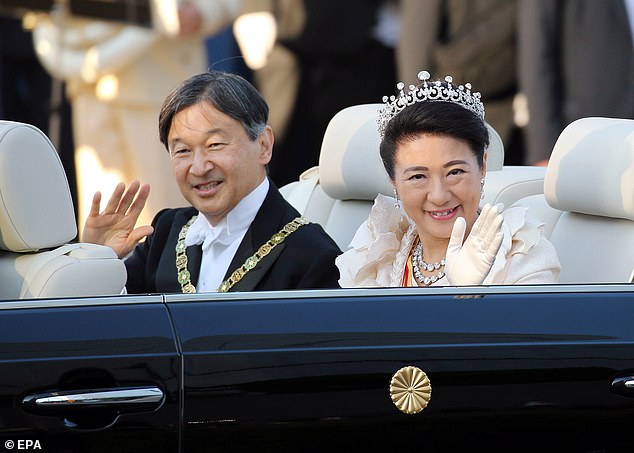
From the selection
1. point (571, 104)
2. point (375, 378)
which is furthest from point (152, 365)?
point (571, 104)

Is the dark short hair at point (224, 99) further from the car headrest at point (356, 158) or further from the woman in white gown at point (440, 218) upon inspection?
the car headrest at point (356, 158)

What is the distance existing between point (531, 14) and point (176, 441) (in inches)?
214

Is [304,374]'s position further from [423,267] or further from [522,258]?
[423,267]

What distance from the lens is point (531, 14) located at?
7.25 meters

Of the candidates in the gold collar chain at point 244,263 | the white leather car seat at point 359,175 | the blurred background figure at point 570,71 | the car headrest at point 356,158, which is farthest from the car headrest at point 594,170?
the blurred background figure at point 570,71

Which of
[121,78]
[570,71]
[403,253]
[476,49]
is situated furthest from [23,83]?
[403,253]

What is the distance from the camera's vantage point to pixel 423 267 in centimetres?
316

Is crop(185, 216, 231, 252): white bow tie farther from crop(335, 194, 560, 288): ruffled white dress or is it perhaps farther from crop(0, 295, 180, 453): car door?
crop(0, 295, 180, 453): car door

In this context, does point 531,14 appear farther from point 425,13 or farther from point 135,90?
point 135,90

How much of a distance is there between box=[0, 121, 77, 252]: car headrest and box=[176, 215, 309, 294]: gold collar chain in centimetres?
50

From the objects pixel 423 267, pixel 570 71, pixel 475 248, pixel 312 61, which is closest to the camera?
pixel 475 248

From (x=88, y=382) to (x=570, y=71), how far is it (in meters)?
5.35

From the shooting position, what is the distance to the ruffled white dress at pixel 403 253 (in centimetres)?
292

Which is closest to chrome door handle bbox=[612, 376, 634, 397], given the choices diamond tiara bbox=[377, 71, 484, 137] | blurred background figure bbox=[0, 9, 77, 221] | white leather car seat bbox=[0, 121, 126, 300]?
diamond tiara bbox=[377, 71, 484, 137]
